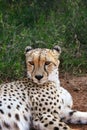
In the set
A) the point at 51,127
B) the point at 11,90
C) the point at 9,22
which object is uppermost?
the point at 9,22

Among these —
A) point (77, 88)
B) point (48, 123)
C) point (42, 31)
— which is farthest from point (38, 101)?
point (42, 31)

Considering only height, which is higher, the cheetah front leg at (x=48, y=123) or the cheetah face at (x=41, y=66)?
the cheetah face at (x=41, y=66)

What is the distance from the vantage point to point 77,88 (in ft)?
19.7

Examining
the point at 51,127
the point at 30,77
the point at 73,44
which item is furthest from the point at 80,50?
the point at 51,127

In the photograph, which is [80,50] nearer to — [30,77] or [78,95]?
[78,95]

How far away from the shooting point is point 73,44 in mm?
7184

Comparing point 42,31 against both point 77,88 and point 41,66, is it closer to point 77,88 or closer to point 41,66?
point 77,88

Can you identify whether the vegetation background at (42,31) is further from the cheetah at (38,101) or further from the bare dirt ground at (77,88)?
the cheetah at (38,101)

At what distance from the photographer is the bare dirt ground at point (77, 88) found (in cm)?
538

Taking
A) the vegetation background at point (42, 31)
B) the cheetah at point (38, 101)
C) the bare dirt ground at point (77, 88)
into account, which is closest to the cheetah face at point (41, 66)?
the cheetah at point (38, 101)

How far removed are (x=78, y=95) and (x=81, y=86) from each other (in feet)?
1.12

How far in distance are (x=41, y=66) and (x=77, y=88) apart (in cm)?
144

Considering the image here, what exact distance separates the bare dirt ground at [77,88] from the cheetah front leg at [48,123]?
0.80 m

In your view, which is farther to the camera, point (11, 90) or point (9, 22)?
point (9, 22)
